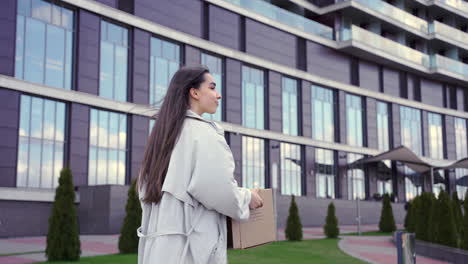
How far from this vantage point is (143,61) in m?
29.7

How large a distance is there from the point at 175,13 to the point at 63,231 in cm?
2053

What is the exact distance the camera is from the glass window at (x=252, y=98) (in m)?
35.3

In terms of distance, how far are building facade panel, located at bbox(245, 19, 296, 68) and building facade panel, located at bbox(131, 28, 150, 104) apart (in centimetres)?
781

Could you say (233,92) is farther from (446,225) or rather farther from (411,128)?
(446,225)

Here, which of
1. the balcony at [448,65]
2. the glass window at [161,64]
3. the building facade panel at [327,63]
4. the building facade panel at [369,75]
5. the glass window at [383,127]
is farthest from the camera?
the balcony at [448,65]

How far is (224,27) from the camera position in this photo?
34.1 metres

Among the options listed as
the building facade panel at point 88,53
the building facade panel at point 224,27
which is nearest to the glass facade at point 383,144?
the building facade panel at point 224,27

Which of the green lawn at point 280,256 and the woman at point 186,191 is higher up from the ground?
the woman at point 186,191

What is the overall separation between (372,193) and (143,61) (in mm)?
21630

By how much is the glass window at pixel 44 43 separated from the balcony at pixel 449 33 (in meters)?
31.8

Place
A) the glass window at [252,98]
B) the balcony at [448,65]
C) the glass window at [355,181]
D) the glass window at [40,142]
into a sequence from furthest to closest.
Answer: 1. the balcony at [448,65]
2. the glass window at [355,181]
3. the glass window at [252,98]
4. the glass window at [40,142]

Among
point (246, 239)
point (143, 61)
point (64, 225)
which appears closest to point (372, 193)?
point (143, 61)

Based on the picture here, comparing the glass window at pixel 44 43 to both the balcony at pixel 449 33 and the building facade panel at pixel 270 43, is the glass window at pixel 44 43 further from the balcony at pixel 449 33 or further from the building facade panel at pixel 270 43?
the balcony at pixel 449 33

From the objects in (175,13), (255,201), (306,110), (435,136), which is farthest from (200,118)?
(435,136)
